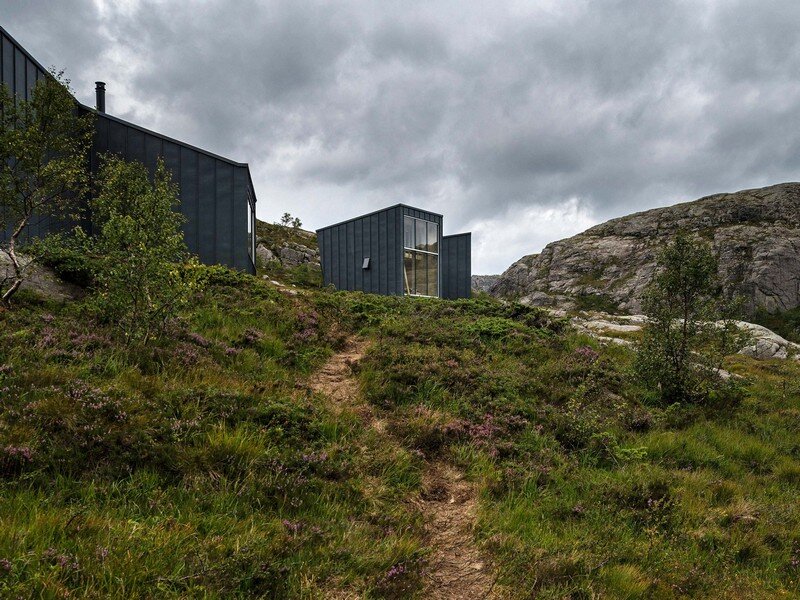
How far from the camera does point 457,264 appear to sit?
34.8 metres

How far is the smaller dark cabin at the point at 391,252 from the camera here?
91.3 ft

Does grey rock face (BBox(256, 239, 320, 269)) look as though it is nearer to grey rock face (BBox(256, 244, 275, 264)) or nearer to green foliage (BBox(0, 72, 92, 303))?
grey rock face (BBox(256, 244, 275, 264))

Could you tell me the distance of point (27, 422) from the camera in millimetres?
4680

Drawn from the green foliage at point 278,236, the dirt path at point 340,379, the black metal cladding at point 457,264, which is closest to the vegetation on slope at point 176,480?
the dirt path at point 340,379

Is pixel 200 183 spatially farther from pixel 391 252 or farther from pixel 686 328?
pixel 686 328

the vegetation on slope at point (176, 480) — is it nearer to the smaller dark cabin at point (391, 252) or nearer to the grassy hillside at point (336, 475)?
the grassy hillside at point (336, 475)

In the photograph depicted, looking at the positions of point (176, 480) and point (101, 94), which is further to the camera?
point (101, 94)

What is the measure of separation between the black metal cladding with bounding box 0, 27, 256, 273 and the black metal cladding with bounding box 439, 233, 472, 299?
1845 cm

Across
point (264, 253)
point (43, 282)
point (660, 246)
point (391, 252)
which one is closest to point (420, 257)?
point (391, 252)

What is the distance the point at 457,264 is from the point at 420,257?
22.7 ft

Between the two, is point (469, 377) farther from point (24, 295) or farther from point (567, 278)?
point (567, 278)

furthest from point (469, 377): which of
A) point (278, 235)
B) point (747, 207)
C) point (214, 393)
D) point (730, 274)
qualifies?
point (747, 207)

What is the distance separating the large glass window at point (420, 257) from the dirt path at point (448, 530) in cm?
2008

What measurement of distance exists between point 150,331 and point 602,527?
317 inches
